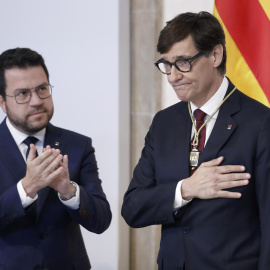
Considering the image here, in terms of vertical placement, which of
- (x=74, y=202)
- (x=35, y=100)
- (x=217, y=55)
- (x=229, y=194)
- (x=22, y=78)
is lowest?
(x=74, y=202)

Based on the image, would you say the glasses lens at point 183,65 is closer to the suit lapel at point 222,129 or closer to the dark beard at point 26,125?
the suit lapel at point 222,129

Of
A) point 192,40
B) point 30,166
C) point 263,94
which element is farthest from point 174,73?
point 263,94

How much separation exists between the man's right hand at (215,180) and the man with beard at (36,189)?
0.60 m

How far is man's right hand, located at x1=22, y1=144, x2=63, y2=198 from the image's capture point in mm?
2264

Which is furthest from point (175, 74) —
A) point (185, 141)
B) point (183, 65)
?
point (185, 141)

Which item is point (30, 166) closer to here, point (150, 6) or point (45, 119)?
point (45, 119)

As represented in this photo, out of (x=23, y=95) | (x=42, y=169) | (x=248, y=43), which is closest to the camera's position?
(x=42, y=169)

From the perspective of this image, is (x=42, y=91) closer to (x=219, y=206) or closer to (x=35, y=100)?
(x=35, y=100)

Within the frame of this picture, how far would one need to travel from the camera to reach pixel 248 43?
3016 mm

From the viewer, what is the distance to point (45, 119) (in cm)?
250

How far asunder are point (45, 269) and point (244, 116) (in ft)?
3.82

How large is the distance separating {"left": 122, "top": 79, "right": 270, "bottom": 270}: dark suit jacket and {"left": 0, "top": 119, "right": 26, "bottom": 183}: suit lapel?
56cm

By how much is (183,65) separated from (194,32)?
144 millimetres

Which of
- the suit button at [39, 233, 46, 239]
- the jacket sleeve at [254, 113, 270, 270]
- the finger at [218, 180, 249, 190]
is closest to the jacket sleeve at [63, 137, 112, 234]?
the suit button at [39, 233, 46, 239]
